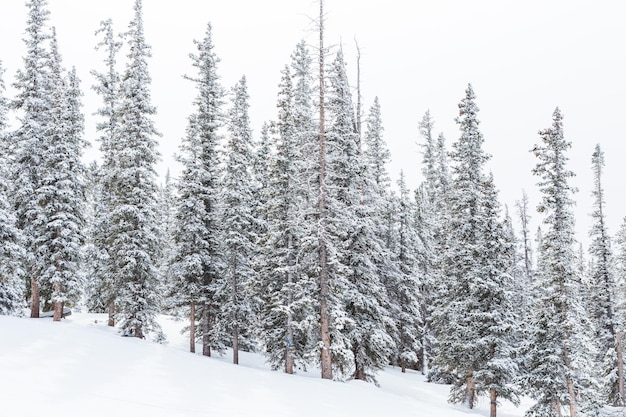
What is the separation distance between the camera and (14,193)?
3006cm

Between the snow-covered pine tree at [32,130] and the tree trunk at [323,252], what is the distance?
16.6 metres

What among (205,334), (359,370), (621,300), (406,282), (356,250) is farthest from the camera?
(406,282)

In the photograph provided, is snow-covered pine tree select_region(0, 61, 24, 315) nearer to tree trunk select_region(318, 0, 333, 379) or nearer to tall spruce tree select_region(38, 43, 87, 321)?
tall spruce tree select_region(38, 43, 87, 321)

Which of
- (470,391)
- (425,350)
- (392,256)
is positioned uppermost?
(392,256)

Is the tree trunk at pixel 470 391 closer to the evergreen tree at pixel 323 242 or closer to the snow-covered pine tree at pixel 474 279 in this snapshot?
the snow-covered pine tree at pixel 474 279

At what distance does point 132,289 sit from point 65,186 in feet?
23.4

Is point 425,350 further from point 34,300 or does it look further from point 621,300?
point 34,300

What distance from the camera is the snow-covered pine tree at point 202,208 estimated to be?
3066 centimetres

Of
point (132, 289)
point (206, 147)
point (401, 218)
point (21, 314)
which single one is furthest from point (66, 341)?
point (401, 218)

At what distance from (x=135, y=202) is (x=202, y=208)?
13.3 feet

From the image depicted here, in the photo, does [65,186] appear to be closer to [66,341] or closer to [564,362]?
[66,341]

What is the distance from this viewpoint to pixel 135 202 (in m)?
29.5

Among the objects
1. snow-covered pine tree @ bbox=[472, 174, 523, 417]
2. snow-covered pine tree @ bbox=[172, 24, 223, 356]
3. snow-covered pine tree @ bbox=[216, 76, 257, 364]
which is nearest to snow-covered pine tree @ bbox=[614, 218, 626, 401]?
snow-covered pine tree @ bbox=[472, 174, 523, 417]

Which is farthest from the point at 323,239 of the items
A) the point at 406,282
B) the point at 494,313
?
the point at 406,282
